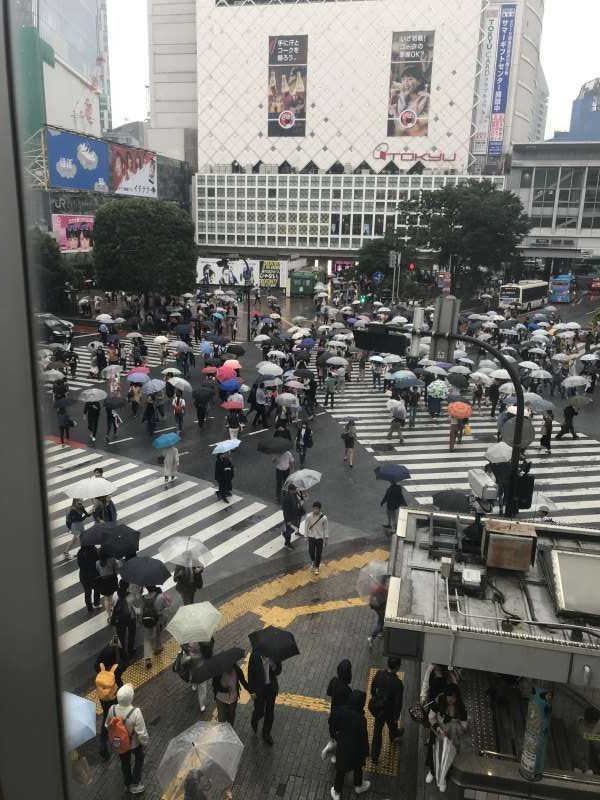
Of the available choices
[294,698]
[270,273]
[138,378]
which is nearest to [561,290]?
[270,273]

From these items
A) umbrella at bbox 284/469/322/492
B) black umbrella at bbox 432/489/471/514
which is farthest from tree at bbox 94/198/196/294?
black umbrella at bbox 432/489/471/514

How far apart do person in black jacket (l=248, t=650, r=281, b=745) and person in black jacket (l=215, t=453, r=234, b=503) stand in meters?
6.90

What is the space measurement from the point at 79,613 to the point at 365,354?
20.2 m

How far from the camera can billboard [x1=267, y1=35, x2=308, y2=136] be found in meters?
77.4

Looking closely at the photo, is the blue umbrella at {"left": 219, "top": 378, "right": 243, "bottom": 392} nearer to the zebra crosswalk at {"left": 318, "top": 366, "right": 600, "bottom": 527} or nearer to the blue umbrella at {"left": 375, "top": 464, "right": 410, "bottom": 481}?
the zebra crosswalk at {"left": 318, "top": 366, "right": 600, "bottom": 527}

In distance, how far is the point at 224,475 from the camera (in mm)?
14156

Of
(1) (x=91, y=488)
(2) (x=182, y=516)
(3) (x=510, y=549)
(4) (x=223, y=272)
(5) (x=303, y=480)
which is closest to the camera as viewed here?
(3) (x=510, y=549)

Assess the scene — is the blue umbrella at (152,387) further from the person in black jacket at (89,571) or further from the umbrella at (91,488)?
the person in black jacket at (89,571)

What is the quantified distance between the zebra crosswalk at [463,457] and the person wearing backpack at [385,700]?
817 cm

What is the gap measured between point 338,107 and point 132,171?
3229 centimetres

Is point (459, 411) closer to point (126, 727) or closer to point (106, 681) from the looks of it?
point (106, 681)

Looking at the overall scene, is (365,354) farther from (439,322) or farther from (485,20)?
(485,20)

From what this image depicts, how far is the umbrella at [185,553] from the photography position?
9391mm

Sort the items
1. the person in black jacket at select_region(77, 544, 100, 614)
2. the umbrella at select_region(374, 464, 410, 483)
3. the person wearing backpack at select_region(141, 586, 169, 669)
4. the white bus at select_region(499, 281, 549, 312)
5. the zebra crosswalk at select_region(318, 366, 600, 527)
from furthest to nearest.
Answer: the white bus at select_region(499, 281, 549, 312) → the zebra crosswalk at select_region(318, 366, 600, 527) → the umbrella at select_region(374, 464, 410, 483) → the person in black jacket at select_region(77, 544, 100, 614) → the person wearing backpack at select_region(141, 586, 169, 669)
